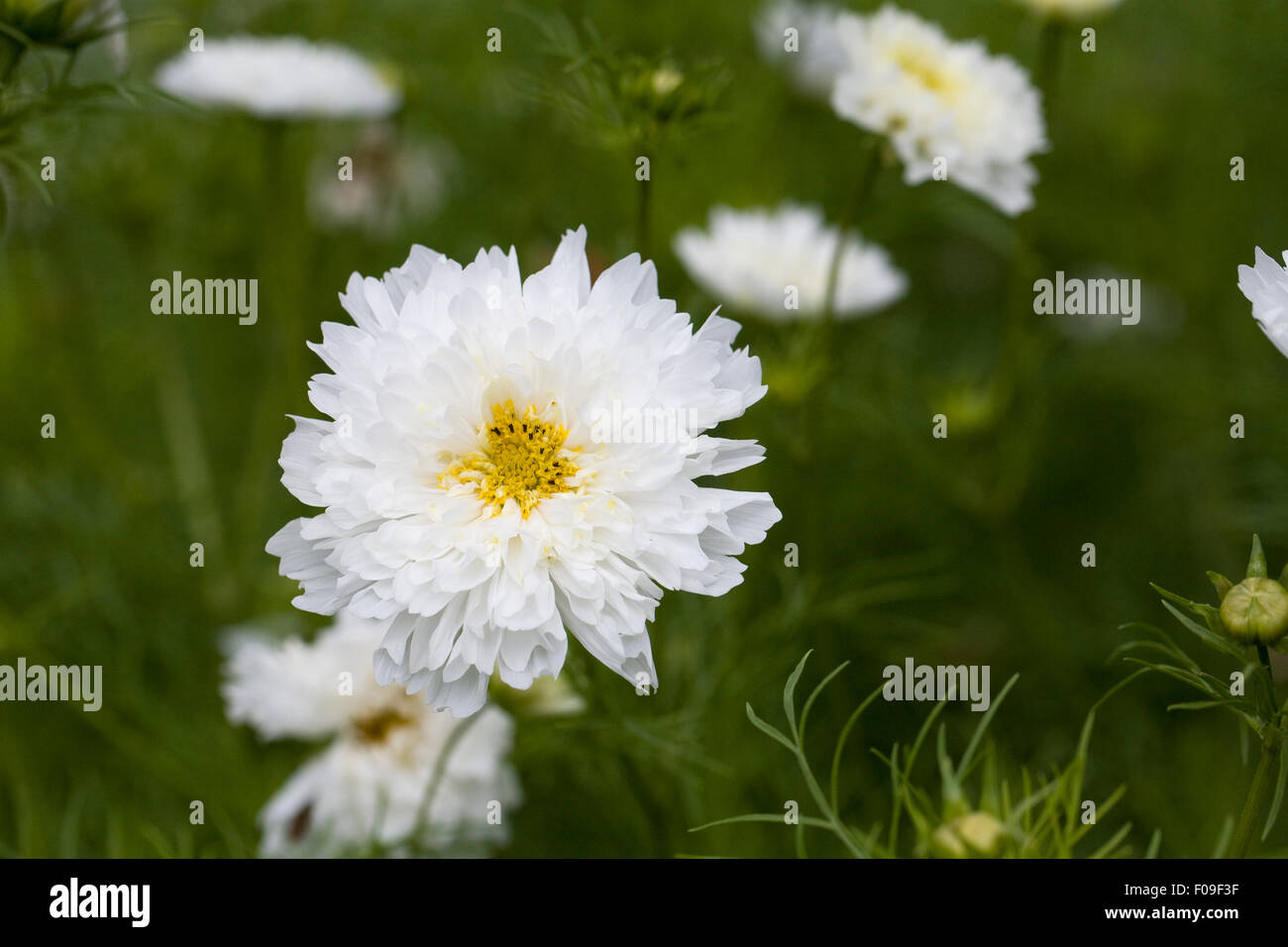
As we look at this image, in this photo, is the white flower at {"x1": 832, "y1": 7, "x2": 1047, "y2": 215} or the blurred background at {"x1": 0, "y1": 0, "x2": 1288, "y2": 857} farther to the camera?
the blurred background at {"x1": 0, "y1": 0, "x2": 1288, "y2": 857}

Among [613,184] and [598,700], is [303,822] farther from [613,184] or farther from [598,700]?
[613,184]

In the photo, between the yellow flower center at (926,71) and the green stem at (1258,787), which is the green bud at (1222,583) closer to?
the green stem at (1258,787)

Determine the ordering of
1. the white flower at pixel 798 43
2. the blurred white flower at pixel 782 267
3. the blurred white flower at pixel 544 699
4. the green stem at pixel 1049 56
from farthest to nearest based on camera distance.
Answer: the white flower at pixel 798 43 < the green stem at pixel 1049 56 < the blurred white flower at pixel 782 267 < the blurred white flower at pixel 544 699

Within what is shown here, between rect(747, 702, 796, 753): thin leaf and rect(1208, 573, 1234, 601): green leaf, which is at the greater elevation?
rect(1208, 573, 1234, 601): green leaf

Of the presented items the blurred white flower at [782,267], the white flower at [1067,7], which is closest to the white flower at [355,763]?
the blurred white flower at [782,267]

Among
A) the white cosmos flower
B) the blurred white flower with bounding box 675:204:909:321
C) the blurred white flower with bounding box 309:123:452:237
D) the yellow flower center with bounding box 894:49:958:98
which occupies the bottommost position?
the white cosmos flower

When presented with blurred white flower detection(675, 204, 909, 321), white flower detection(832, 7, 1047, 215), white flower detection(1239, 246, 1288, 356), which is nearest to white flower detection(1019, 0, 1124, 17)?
white flower detection(832, 7, 1047, 215)

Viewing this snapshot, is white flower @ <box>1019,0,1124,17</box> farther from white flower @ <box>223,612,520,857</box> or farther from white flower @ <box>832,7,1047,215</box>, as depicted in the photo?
white flower @ <box>223,612,520,857</box>
